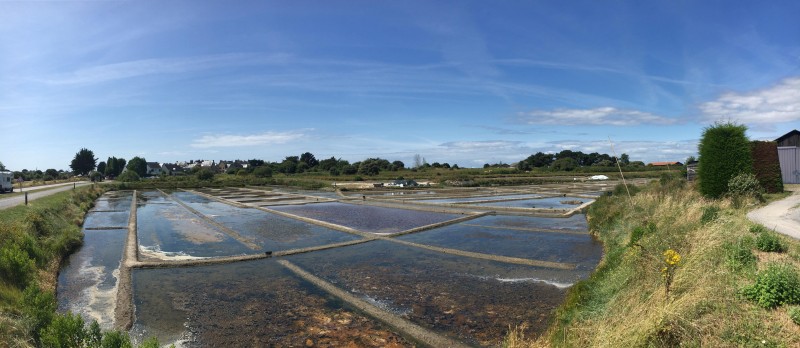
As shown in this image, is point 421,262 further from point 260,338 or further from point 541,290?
point 260,338

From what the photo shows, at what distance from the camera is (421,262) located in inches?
492

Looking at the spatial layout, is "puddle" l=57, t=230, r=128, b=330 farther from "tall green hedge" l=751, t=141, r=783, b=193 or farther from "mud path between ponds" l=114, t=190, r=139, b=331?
"tall green hedge" l=751, t=141, r=783, b=193

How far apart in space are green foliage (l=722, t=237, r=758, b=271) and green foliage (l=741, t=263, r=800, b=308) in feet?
→ 2.97

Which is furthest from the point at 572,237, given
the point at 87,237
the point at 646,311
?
the point at 87,237

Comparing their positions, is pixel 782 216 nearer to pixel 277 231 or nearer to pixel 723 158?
pixel 723 158

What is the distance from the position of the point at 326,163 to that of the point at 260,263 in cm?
9376

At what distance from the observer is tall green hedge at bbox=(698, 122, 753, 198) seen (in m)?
14.1

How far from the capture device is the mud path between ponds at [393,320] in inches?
267

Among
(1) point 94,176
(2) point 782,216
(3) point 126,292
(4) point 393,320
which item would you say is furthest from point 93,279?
(1) point 94,176

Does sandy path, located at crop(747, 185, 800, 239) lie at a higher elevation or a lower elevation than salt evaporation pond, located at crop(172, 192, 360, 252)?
higher

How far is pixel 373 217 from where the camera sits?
931 inches

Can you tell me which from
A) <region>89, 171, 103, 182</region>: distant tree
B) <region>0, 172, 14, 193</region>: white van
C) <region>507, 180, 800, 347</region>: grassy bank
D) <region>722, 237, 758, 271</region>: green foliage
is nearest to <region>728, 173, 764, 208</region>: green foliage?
<region>507, 180, 800, 347</region>: grassy bank

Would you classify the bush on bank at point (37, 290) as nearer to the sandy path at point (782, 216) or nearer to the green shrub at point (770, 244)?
the green shrub at point (770, 244)

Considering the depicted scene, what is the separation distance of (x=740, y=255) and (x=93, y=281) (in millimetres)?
14554
